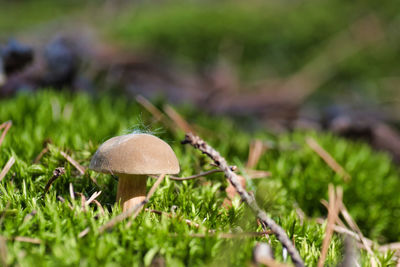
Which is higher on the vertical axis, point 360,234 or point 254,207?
point 254,207

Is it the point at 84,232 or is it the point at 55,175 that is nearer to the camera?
the point at 84,232

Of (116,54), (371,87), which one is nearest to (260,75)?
(371,87)

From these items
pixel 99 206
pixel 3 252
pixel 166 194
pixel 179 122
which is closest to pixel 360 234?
pixel 166 194

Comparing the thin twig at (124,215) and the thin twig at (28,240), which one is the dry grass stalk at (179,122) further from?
the thin twig at (28,240)

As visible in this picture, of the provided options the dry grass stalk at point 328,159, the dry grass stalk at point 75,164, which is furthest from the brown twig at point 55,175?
the dry grass stalk at point 328,159

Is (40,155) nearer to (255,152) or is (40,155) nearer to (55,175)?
(55,175)

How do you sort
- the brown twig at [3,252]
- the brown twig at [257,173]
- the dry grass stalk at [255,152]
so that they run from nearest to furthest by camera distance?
the brown twig at [3,252], the brown twig at [257,173], the dry grass stalk at [255,152]
